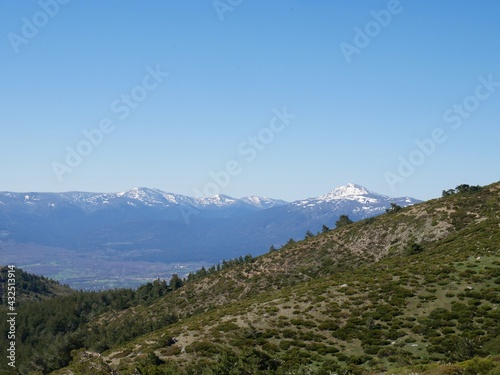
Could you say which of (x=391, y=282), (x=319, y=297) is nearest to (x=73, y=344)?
(x=319, y=297)

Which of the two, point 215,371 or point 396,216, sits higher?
point 396,216

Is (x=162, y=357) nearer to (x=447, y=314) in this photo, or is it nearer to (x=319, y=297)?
(x=319, y=297)

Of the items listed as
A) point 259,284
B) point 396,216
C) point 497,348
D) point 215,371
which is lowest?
point 497,348

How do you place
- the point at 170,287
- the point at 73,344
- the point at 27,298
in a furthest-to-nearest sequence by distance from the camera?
the point at 27,298 < the point at 170,287 < the point at 73,344

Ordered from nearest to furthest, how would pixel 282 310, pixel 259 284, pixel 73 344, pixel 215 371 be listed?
pixel 215 371
pixel 282 310
pixel 73 344
pixel 259 284

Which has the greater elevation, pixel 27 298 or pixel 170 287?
pixel 27 298

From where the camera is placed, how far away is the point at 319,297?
150 ft

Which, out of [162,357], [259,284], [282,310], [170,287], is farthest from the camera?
[170,287]

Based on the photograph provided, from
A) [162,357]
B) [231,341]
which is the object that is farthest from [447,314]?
[162,357]

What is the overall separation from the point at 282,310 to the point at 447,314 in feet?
48.4

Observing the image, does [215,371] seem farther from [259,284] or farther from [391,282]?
[259,284]

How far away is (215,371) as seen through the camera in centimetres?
2938

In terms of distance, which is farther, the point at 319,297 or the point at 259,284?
the point at 259,284

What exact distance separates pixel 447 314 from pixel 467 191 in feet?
182
